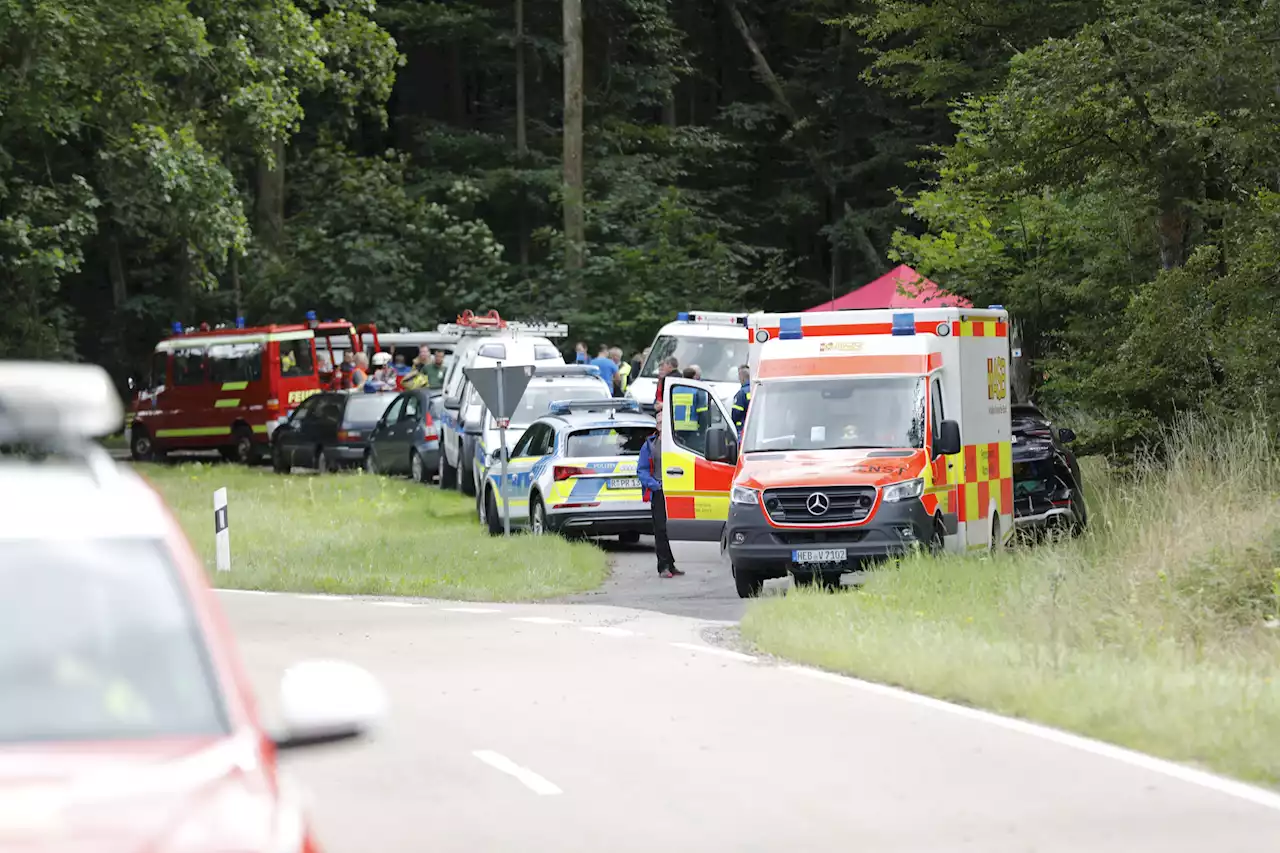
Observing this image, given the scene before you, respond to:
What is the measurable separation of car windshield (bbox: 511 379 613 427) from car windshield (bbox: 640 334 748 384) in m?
3.40

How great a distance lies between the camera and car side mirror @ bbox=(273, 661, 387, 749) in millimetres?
4508

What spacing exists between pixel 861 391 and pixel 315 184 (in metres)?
37.6

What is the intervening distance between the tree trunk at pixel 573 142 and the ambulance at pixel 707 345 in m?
16.2

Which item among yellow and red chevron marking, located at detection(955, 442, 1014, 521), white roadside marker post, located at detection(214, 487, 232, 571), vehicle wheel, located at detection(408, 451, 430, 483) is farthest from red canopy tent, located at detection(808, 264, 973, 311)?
white roadside marker post, located at detection(214, 487, 232, 571)

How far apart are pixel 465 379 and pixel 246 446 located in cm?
1396

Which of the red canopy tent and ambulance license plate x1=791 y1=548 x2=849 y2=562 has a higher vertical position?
the red canopy tent

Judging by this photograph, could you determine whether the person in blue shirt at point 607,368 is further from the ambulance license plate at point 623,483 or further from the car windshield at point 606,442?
the ambulance license plate at point 623,483

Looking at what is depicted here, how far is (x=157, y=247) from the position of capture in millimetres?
54312

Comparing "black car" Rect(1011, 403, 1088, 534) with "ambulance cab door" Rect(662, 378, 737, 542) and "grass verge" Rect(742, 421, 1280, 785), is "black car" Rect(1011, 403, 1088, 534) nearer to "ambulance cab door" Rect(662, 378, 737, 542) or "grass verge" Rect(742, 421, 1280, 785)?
"grass verge" Rect(742, 421, 1280, 785)

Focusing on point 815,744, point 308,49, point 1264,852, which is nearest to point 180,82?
point 308,49

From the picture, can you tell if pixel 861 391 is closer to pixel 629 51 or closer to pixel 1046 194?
pixel 1046 194

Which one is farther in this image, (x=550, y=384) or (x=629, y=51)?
(x=629, y=51)

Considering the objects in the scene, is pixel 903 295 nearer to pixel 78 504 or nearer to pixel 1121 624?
pixel 1121 624

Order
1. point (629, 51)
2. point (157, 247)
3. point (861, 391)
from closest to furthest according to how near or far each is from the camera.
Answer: point (861, 391) < point (157, 247) < point (629, 51)
